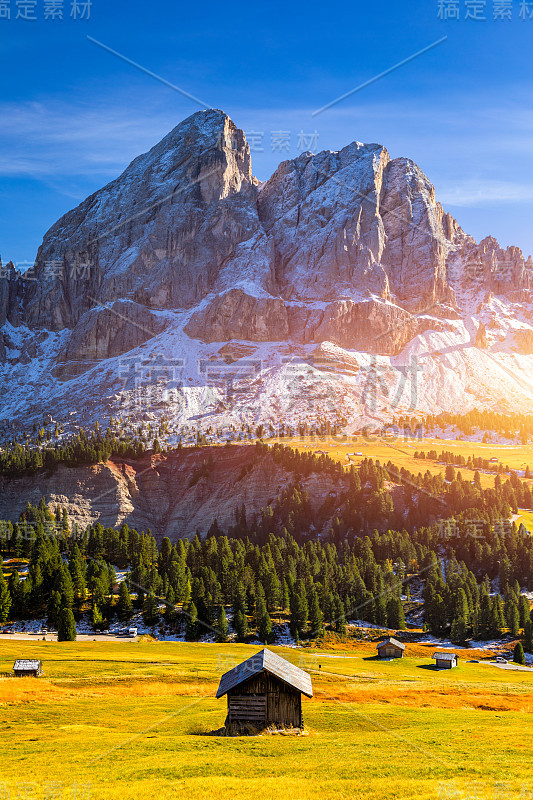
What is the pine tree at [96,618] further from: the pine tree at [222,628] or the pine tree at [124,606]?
the pine tree at [222,628]

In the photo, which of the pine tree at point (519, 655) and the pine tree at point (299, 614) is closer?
the pine tree at point (519, 655)

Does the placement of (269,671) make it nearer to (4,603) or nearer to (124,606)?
(124,606)

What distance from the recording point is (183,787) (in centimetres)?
3020

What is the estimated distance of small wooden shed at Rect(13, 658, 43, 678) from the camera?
6931 cm

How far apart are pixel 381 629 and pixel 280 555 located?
109 feet

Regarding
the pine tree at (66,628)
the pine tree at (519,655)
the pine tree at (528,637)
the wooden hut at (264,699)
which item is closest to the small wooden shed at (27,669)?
the wooden hut at (264,699)

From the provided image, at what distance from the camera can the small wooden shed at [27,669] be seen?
69312 millimetres

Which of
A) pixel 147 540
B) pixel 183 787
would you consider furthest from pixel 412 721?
pixel 147 540

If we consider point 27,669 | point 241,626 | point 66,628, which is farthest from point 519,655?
point 27,669

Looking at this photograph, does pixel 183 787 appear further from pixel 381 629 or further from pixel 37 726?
pixel 381 629

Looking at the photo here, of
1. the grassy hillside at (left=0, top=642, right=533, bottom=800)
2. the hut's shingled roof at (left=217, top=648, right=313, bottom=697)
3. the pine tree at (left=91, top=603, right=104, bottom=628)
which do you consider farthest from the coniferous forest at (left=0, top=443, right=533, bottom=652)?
the hut's shingled roof at (left=217, top=648, right=313, bottom=697)

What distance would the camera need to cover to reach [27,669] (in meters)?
69.9

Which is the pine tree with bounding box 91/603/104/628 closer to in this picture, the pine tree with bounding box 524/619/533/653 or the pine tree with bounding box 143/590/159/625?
the pine tree with bounding box 143/590/159/625

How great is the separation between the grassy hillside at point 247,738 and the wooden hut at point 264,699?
232 cm
